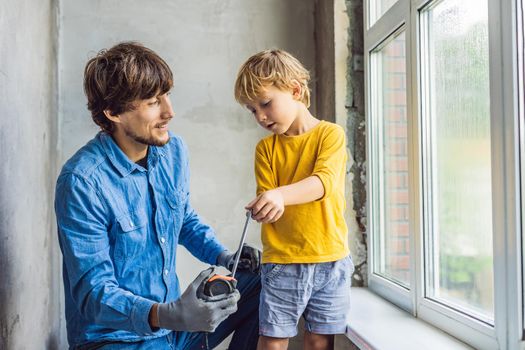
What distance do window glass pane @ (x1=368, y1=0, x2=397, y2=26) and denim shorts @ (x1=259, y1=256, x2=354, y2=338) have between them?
3.58 ft


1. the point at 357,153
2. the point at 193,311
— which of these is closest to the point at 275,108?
the point at 193,311

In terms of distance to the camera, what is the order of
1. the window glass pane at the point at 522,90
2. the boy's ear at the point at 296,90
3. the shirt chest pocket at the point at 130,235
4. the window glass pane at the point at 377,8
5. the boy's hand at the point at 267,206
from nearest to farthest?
the window glass pane at the point at 522,90
the boy's hand at the point at 267,206
the shirt chest pocket at the point at 130,235
the boy's ear at the point at 296,90
the window glass pane at the point at 377,8

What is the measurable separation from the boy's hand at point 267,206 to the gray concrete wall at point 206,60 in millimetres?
1206

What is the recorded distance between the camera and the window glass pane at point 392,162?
6.79ft

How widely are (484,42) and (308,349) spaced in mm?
1007

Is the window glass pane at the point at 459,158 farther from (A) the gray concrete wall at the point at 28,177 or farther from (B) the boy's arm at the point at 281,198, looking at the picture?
(A) the gray concrete wall at the point at 28,177

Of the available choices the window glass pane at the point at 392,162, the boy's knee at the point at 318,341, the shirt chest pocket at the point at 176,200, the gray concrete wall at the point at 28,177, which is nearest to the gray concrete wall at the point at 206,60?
the gray concrete wall at the point at 28,177

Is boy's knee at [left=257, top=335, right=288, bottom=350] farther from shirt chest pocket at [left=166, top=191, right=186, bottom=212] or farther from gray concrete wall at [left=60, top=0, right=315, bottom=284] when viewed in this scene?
gray concrete wall at [left=60, top=0, right=315, bottom=284]

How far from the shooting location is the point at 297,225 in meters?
1.61

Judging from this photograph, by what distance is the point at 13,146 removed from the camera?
5.08 ft

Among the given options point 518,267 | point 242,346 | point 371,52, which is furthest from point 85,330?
point 371,52

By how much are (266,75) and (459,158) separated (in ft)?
1.97

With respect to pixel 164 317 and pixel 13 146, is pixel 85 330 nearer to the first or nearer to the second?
pixel 164 317

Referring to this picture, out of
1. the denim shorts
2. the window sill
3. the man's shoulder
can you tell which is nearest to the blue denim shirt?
the man's shoulder
